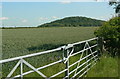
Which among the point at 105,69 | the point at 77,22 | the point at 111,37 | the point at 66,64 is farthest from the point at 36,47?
the point at 77,22

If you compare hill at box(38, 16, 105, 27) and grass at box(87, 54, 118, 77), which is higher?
hill at box(38, 16, 105, 27)

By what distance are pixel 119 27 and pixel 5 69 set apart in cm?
609

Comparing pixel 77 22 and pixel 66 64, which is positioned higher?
pixel 77 22

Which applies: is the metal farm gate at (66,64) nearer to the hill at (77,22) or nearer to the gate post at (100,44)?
the gate post at (100,44)

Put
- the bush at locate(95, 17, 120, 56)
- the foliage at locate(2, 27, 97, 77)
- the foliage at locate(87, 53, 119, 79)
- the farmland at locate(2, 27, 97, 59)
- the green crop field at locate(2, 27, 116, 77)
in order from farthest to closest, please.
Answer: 1. the farmland at locate(2, 27, 97, 59)
2. the bush at locate(95, 17, 120, 56)
3. the foliage at locate(2, 27, 97, 77)
4. the green crop field at locate(2, 27, 116, 77)
5. the foliage at locate(87, 53, 119, 79)

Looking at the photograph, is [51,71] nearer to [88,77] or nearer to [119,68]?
[88,77]

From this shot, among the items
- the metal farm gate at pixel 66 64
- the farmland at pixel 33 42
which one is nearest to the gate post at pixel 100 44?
the metal farm gate at pixel 66 64

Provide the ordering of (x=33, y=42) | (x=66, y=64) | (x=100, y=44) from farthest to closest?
(x=33, y=42)
(x=100, y=44)
(x=66, y=64)

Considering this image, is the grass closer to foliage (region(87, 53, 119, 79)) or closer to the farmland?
foliage (region(87, 53, 119, 79))

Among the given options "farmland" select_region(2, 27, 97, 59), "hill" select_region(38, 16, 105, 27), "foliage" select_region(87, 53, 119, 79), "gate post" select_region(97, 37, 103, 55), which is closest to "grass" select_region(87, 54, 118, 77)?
"foliage" select_region(87, 53, 119, 79)

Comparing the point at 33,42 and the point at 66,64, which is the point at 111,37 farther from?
the point at 33,42

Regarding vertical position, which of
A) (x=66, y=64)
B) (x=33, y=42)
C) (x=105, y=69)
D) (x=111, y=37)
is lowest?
(x=33, y=42)

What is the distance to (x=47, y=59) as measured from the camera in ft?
31.2

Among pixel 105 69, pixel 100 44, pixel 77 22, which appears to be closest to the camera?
pixel 105 69
